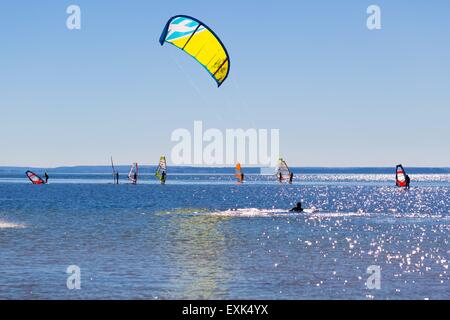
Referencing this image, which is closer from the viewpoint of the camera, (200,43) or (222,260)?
(222,260)

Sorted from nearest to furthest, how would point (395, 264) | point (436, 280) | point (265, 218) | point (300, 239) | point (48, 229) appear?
1. point (436, 280)
2. point (395, 264)
3. point (300, 239)
4. point (48, 229)
5. point (265, 218)

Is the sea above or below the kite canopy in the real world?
below

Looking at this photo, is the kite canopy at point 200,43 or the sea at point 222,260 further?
the kite canopy at point 200,43

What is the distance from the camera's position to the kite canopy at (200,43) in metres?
31.1

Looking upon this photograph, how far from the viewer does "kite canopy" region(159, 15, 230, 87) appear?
3109 centimetres

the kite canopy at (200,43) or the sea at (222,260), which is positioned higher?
the kite canopy at (200,43)

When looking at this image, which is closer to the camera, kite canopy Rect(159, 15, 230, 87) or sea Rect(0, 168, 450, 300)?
sea Rect(0, 168, 450, 300)

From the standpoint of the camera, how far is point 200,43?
32531 mm

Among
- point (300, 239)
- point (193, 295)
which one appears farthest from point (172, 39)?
point (193, 295)

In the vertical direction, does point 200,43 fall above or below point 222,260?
above
